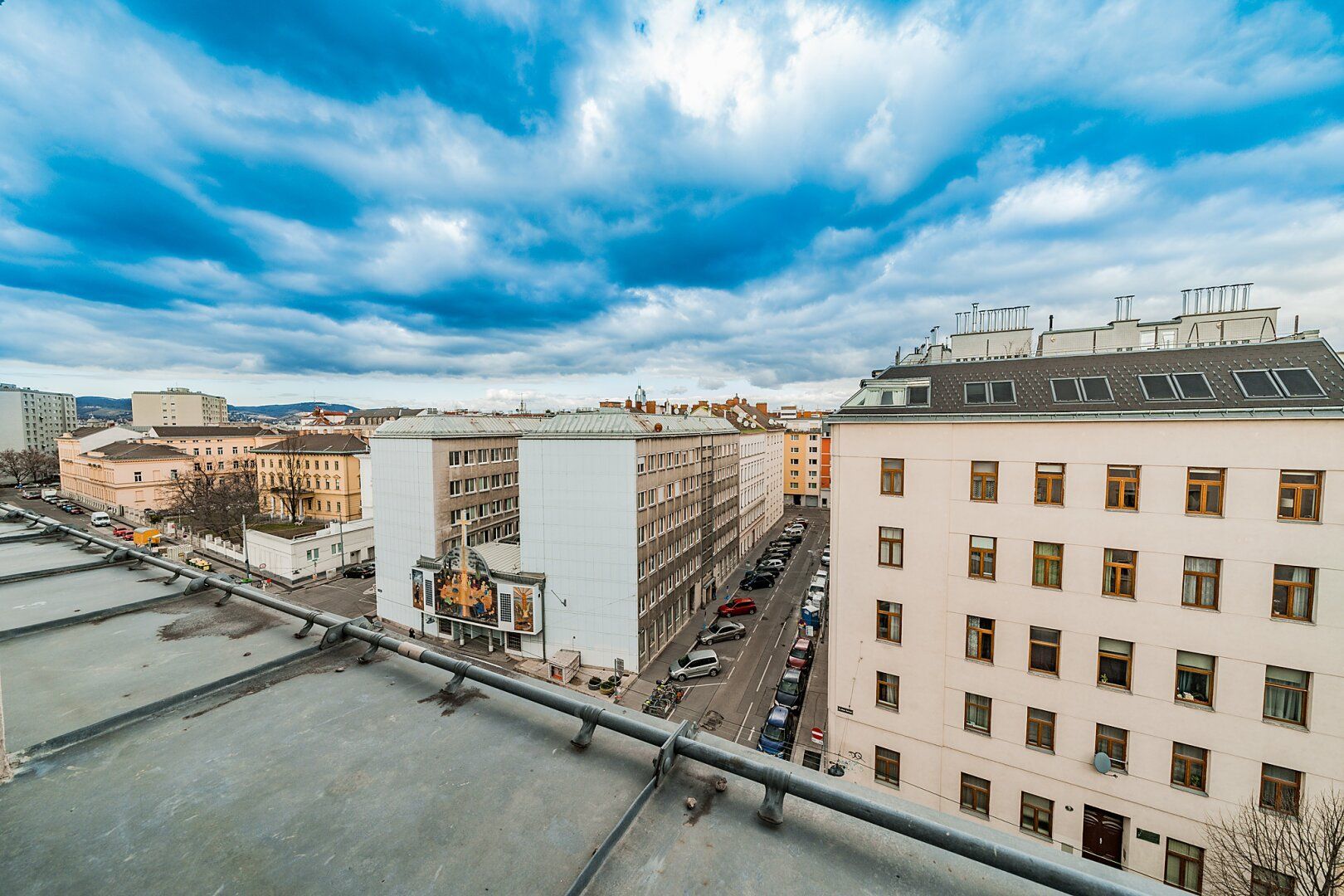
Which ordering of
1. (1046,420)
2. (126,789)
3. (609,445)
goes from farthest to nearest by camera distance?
(609,445), (1046,420), (126,789)

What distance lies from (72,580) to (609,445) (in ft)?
63.5

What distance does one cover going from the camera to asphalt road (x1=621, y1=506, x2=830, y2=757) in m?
24.0

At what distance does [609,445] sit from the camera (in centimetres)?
2659

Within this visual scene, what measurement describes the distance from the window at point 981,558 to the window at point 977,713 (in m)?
3.84

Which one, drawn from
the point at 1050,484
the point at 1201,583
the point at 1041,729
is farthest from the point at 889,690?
the point at 1201,583

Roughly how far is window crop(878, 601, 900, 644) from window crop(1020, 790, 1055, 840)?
556cm

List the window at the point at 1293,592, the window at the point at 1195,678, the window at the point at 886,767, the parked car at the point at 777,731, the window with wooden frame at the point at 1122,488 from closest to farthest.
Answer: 1. the window at the point at 1293,592
2. the window at the point at 1195,678
3. the window with wooden frame at the point at 1122,488
4. the window at the point at 886,767
5. the parked car at the point at 777,731

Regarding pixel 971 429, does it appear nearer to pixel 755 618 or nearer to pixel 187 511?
pixel 755 618

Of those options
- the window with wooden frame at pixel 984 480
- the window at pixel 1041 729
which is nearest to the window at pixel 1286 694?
the window at pixel 1041 729

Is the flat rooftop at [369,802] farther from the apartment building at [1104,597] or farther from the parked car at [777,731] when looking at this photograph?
the parked car at [777,731]

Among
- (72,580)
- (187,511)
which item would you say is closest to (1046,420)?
(72,580)

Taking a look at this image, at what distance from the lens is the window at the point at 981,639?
50.6 ft

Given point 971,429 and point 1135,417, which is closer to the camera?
point 1135,417

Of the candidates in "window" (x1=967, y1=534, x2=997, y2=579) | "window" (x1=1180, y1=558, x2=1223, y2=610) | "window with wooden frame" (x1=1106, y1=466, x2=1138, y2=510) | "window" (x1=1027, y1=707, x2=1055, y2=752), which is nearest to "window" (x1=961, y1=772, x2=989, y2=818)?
"window" (x1=1027, y1=707, x2=1055, y2=752)
